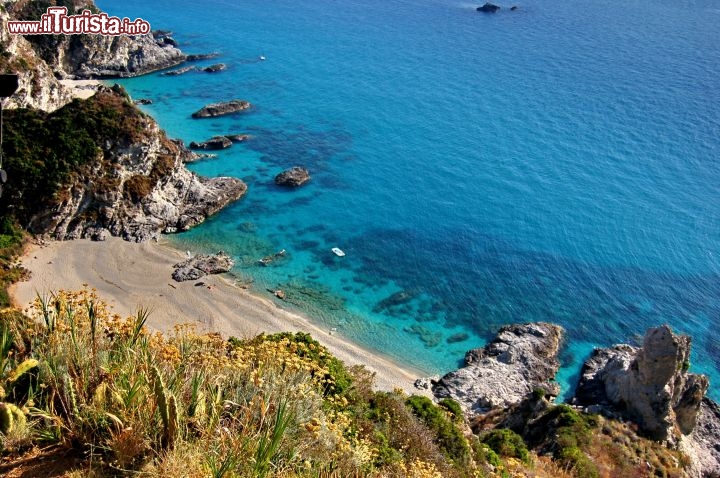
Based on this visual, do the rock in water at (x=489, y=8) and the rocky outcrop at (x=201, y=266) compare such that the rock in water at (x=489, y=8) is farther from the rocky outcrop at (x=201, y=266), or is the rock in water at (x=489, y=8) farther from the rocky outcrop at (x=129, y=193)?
the rocky outcrop at (x=201, y=266)

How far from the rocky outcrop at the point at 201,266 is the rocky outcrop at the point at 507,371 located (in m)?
17.7

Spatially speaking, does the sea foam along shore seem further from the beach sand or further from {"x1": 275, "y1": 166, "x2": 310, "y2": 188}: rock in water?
the beach sand

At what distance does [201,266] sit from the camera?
1617 inches

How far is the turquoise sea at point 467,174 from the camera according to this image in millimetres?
42125

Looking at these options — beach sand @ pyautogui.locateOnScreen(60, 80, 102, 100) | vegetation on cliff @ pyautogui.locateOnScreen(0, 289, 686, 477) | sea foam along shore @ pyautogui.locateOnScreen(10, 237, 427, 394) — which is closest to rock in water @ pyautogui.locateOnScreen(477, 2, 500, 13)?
beach sand @ pyautogui.locateOnScreen(60, 80, 102, 100)

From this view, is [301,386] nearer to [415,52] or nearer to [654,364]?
[654,364]

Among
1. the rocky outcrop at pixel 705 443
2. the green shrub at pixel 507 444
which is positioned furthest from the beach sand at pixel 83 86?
the rocky outcrop at pixel 705 443

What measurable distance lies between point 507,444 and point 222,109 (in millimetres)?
56010

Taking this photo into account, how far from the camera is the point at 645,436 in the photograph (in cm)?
3089

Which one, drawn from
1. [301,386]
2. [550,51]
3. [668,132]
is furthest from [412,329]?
[550,51]

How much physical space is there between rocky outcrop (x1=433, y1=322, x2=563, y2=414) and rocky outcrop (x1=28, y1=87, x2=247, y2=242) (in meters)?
25.2

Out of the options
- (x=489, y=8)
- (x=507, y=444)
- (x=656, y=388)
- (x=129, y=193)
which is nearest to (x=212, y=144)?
(x=129, y=193)

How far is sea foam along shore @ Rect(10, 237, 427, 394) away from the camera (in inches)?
1399

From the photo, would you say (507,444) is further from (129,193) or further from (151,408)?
(129,193)
